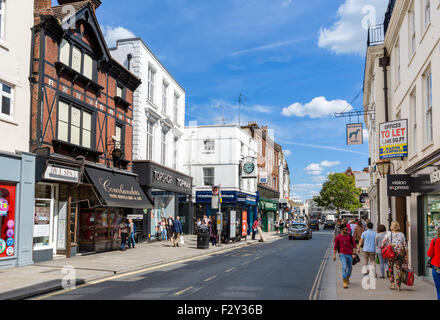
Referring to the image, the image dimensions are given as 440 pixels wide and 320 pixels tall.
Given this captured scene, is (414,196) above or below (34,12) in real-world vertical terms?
below

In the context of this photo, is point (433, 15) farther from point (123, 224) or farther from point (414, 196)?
point (123, 224)

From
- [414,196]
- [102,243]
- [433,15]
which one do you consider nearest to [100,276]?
[102,243]

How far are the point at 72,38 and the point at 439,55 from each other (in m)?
14.4

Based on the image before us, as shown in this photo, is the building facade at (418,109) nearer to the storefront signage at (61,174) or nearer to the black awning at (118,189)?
the black awning at (118,189)

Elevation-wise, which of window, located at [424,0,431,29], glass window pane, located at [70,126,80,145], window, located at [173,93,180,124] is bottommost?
glass window pane, located at [70,126,80,145]

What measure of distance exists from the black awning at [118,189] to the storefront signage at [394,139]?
37.2 ft

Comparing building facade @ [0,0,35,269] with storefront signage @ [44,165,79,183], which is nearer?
building facade @ [0,0,35,269]

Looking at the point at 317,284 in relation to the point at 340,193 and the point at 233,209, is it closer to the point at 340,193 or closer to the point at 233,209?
the point at 233,209

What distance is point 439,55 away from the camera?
10.8m

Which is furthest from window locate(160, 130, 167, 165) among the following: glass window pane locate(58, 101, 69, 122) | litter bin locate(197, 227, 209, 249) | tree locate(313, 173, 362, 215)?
tree locate(313, 173, 362, 215)

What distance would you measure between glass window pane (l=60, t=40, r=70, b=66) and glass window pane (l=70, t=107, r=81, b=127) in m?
2.02

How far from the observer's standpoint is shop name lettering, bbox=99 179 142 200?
1905 centimetres

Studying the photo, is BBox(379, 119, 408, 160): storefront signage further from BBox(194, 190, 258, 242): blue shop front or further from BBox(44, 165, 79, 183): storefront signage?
BBox(194, 190, 258, 242): blue shop front

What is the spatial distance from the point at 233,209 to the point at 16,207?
18.8 m
